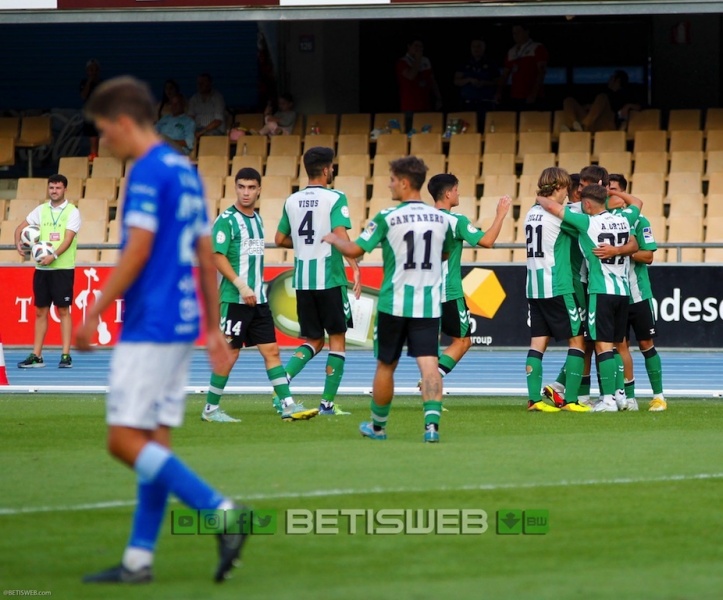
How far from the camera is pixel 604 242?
11977 mm

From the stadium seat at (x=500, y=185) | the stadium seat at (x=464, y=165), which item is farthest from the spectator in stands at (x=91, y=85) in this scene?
the stadium seat at (x=500, y=185)

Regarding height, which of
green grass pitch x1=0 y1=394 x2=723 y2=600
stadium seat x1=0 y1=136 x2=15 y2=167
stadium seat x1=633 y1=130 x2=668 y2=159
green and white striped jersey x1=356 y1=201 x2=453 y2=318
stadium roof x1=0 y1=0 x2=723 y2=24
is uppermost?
stadium roof x1=0 y1=0 x2=723 y2=24

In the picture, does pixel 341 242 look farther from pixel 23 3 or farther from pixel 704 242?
pixel 23 3

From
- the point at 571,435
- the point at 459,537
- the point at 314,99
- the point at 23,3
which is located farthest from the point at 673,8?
the point at 459,537

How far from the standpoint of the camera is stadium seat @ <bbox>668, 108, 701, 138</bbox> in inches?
877

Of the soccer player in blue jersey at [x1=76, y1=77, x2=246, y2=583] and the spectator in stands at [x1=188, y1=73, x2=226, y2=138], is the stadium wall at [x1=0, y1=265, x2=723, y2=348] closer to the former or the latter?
the spectator in stands at [x1=188, y1=73, x2=226, y2=138]

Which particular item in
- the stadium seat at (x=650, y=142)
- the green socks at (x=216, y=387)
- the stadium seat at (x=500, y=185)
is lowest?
the green socks at (x=216, y=387)

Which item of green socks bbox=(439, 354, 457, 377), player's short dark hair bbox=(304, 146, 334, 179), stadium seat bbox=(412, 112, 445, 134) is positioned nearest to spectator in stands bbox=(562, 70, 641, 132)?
stadium seat bbox=(412, 112, 445, 134)

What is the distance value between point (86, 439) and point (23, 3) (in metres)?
12.5

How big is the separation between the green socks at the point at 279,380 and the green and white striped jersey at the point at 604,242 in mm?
2907

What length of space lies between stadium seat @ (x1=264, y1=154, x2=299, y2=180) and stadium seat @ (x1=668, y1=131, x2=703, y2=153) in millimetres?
6147

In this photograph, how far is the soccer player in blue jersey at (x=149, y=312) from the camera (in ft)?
17.0

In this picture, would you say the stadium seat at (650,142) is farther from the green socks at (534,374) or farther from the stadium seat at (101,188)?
the green socks at (534,374)

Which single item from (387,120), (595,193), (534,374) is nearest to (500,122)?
(387,120)
